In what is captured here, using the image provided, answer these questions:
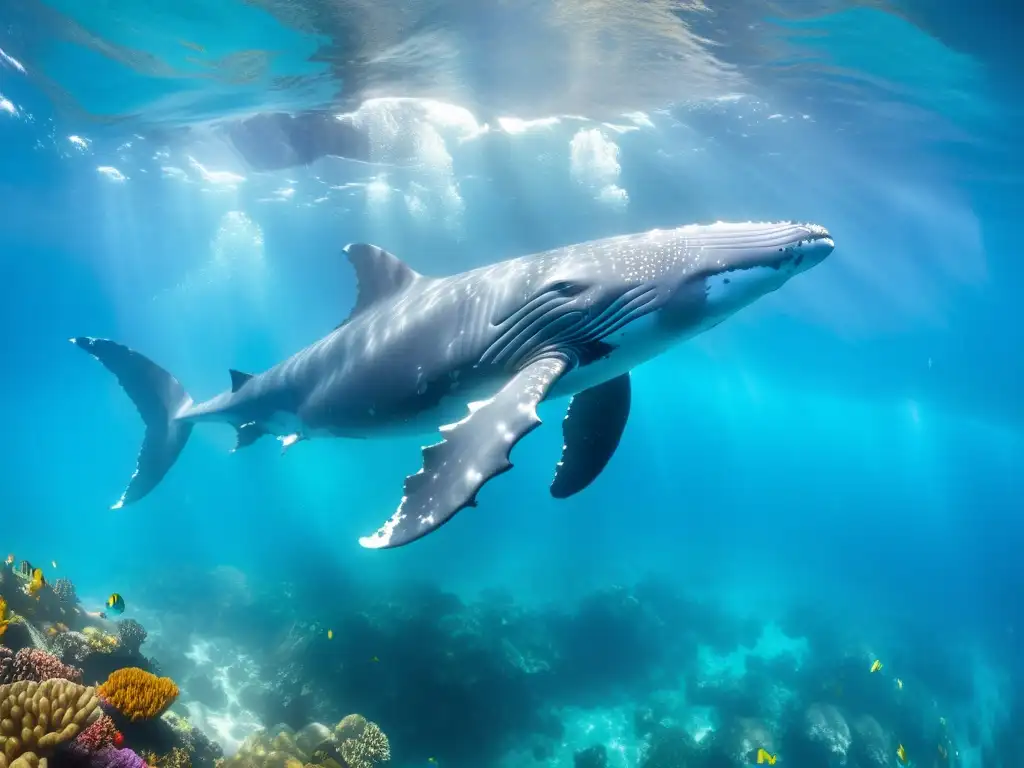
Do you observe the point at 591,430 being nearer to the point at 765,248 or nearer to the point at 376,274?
the point at 765,248

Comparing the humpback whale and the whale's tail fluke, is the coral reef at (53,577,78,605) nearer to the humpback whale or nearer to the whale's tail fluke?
the whale's tail fluke

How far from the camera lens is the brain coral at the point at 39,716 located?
4152 mm

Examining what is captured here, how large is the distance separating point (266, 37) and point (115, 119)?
32.0ft

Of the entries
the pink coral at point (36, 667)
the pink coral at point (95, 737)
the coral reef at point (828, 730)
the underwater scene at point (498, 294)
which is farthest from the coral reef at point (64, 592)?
the coral reef at point (828, 730)

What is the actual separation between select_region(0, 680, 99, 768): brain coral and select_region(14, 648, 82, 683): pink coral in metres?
1.53

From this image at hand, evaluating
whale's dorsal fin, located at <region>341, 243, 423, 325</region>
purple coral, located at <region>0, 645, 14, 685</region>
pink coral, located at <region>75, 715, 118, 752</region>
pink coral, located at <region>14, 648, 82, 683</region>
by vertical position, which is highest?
whale's dorsal fin, located at <region>341, 243, 423, 325</region>

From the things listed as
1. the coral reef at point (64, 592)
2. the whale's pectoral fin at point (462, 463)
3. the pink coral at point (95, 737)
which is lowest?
the coral reef at point (64, 592)

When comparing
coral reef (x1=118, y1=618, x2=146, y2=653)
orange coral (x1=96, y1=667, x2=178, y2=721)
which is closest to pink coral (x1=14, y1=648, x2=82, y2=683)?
orange coral (x1=96, y1=667, x2=178, y2=721)

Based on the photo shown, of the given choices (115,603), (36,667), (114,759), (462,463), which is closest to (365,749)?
(115,603)

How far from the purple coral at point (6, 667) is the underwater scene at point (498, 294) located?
0.16 feet

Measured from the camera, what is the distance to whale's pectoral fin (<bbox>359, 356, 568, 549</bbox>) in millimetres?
3287

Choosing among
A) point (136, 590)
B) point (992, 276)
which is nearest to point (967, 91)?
point (992, 276)

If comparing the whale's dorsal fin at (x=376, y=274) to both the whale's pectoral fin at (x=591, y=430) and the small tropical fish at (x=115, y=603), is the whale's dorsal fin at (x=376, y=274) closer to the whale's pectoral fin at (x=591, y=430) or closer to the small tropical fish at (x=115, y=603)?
the whale's pectoral fin at (x=591, y=430)

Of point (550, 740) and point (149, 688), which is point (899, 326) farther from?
point (149, 688)
